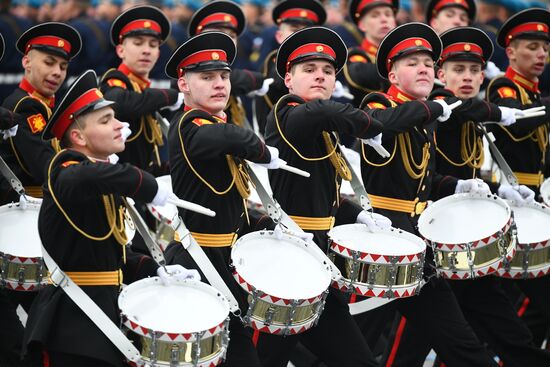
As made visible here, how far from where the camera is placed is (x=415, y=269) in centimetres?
635

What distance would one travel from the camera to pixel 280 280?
5992mm

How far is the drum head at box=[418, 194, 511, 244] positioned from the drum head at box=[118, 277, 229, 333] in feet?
5.46

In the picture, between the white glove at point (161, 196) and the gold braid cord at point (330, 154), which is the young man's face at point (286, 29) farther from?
the white glove at point (161, 196)

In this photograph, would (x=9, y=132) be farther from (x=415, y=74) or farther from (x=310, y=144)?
(x=415, y=74)

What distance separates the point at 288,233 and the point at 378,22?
13.6ft

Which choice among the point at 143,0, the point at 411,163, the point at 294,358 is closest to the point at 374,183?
the point at 411,163

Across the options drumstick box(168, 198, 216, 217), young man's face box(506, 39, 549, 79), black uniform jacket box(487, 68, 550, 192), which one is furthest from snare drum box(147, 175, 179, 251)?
young man's face box(506, 39, 549, 79)

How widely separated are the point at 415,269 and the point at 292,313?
0.88 m

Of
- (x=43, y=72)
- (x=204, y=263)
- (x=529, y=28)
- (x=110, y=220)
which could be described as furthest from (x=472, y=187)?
(x=43, y=72)

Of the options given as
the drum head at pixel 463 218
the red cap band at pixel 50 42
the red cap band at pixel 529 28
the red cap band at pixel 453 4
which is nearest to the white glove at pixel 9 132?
the red cap band at pixel 50 42

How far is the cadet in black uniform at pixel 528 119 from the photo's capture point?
7.77 meters

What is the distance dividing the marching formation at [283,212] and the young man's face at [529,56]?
0.01 meters

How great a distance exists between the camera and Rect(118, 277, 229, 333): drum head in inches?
212

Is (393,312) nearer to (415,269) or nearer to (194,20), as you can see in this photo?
(415,269)
